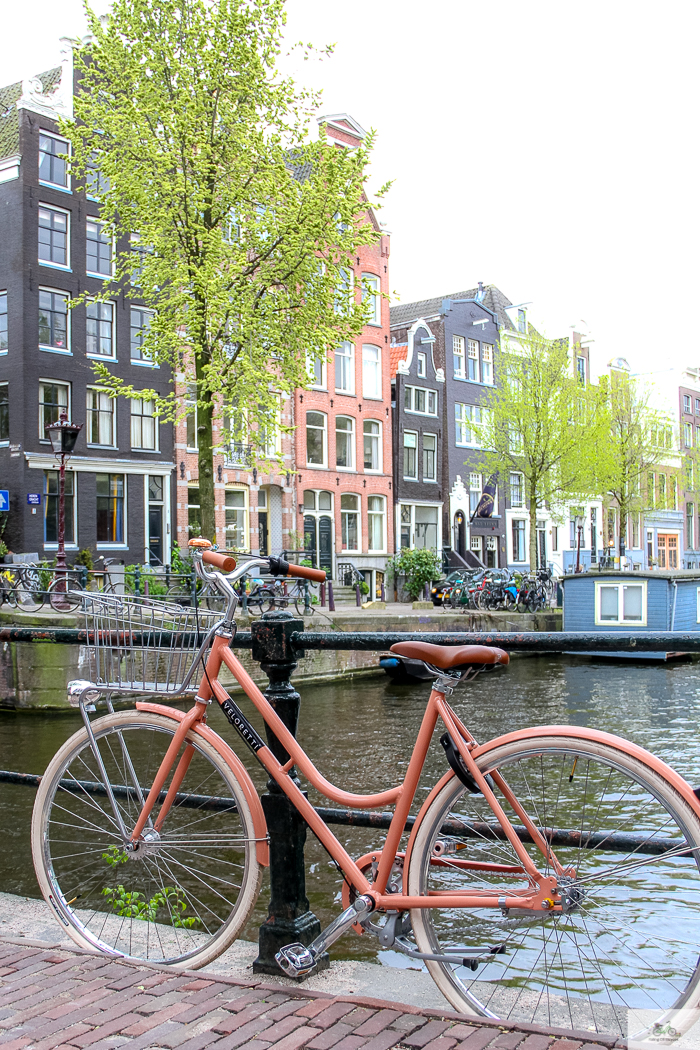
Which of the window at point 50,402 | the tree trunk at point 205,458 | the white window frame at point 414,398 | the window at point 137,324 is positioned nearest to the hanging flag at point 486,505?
the white window frame at point 414,398

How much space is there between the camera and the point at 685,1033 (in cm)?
171

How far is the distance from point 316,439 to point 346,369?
8.68 ft

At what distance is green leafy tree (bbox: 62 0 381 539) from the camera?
1383 centimetres

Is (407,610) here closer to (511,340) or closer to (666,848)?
(511,340)

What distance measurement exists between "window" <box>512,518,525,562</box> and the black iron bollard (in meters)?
34.2

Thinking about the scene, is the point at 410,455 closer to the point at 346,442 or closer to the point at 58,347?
the point at 346,442

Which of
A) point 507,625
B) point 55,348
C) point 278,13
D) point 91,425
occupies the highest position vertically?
point 278,13

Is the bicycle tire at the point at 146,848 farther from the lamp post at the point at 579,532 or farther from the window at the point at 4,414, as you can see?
the lamp post at the point at 579,532

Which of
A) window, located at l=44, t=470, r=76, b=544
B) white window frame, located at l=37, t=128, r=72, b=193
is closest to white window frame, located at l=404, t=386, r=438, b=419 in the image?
window, located at l=44, t=470, r=76, b=544

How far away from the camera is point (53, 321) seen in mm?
20641

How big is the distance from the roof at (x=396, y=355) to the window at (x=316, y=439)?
438 cm

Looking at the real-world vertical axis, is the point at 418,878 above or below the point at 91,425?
below

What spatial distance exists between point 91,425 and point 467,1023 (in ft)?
68.2

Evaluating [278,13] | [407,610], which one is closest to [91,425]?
[407,610]
